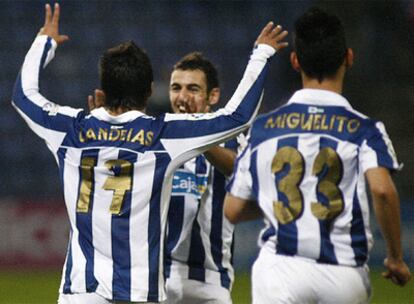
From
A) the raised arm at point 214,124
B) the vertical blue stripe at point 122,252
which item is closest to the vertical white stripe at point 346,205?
the raised arm at point 214,124

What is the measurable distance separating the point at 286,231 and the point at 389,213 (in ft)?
1.35

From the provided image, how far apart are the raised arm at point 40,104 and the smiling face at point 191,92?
899mm

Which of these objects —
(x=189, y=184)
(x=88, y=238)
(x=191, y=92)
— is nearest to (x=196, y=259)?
(x=189, y=184)

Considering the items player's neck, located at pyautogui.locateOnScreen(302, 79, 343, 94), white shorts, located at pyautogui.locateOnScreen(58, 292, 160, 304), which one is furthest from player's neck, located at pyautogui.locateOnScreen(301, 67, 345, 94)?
white shorts, located at pyautogui.locateOnScreen(58, 292, 160, 304)

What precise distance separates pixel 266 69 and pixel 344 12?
8.42 metres

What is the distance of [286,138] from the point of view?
4.04m

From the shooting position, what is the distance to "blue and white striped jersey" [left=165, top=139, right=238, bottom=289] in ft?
17.0

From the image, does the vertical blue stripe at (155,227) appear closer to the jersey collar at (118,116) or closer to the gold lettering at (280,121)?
the jersey collar at (118,116)

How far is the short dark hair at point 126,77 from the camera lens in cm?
432

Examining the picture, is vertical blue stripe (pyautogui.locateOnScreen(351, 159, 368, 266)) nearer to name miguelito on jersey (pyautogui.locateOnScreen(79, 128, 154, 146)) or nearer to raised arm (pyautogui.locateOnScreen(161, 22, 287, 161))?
raised arm (pyautogui.locateOnScreen(161, 22, 287, 161))

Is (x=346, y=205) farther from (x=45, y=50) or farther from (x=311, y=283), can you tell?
(x=45, y=50)

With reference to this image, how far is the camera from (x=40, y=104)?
4477 millimetres

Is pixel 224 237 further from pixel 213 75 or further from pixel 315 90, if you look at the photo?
pixel 315 90

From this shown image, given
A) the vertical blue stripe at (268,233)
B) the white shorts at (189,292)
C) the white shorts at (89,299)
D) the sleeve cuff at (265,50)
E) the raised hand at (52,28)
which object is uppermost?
the raised hand at (52,28)
